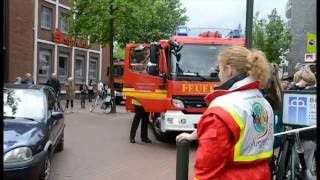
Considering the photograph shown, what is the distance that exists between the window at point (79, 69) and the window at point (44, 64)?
13.3 ft

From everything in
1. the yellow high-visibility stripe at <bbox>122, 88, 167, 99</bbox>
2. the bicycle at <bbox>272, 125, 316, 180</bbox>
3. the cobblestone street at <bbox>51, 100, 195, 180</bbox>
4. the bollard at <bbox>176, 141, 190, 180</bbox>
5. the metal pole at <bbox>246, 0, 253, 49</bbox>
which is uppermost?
the metal pole at <bbox>246, 0, 253, 49</bbox>

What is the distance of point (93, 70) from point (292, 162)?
Answer: 132 ft

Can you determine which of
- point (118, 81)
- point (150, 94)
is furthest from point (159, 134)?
point (118, 81)

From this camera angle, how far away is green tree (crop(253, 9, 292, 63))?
36781 mm

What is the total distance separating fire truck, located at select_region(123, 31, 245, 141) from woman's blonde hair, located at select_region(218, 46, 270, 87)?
888cm

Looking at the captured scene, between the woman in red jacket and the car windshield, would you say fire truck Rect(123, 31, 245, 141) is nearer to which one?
the car windshield

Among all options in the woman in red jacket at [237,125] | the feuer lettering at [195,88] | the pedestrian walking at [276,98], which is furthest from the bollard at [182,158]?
the feuer lettering at [195,88]

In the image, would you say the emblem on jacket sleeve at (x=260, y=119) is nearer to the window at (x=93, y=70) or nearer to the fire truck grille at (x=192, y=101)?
the fire truck grille at (x=192, y=101)

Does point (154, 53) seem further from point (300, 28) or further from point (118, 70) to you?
point (300, 28)

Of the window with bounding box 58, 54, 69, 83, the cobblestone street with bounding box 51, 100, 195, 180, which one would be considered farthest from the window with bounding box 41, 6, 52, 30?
the cobblestone street with bounding box 51, 100, 195, 180

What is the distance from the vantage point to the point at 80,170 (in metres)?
9.53

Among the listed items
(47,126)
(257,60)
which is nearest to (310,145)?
(257,60)

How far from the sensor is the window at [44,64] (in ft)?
121

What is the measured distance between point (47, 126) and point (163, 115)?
4734 millimetres
